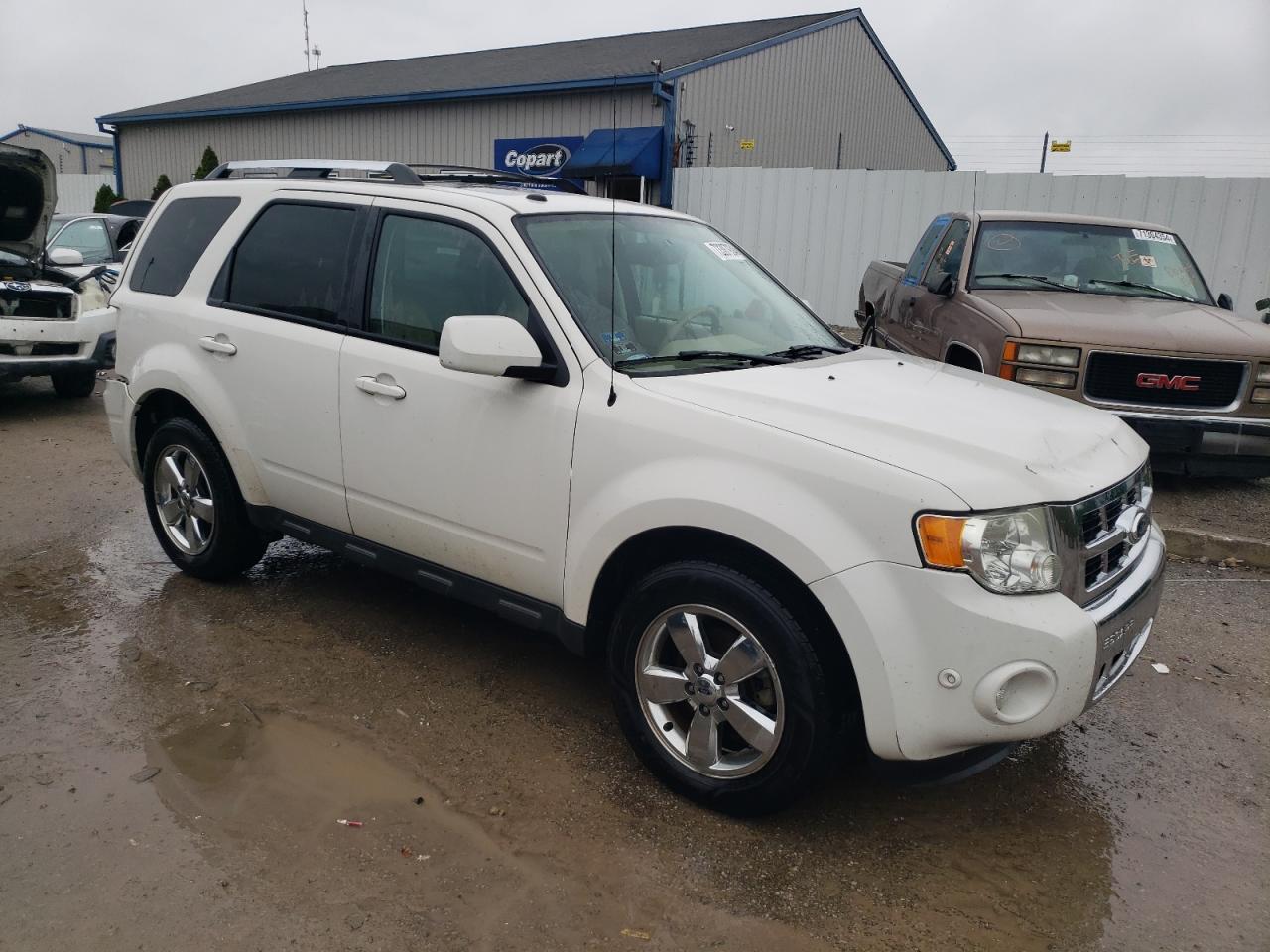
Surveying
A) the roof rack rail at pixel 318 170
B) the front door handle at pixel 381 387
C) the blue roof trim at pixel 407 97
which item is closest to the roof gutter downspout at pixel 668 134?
the blue roof trim at pixel 407 97

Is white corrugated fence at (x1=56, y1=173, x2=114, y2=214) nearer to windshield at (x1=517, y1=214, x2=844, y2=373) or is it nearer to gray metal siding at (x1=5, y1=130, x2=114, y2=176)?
gray metal siding at (x1=5, y1=130, x2=114, y2=176)

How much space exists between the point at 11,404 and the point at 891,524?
9.81m

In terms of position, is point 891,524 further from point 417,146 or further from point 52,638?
point 417,146

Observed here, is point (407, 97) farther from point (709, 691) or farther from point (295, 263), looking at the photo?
point (709, 691)

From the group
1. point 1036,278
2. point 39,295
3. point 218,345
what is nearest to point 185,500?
point 218,345

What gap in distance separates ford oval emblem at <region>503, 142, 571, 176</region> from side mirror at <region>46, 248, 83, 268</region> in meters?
10.1

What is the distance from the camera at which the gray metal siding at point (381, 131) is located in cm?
1845

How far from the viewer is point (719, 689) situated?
120 inches

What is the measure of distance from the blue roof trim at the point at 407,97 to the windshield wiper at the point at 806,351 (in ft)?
37.1

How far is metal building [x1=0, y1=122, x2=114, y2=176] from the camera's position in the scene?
48.6m

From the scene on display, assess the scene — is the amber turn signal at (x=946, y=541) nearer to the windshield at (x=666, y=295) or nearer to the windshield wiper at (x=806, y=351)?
the windshield at (x=666, y=295)

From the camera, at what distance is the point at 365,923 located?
8.67ft

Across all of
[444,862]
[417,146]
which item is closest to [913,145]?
[417,146]

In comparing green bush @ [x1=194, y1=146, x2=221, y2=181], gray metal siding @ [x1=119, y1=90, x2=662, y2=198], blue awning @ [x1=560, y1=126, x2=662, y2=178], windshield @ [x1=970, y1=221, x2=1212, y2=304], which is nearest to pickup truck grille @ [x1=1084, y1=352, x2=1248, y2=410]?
windshield @ [x1=970, y1=221, x2=1212, y2=304]
